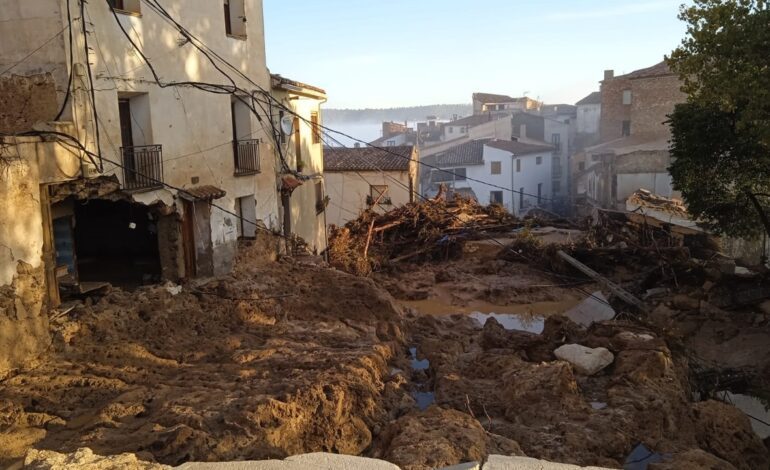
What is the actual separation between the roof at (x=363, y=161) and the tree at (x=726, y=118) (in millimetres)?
19541

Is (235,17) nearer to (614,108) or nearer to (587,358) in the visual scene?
(587,358)

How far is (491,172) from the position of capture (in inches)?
1912

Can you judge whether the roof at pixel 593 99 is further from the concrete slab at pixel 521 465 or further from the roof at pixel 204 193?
the concrete slab at pixel 521 465

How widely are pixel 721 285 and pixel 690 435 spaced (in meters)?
9.30

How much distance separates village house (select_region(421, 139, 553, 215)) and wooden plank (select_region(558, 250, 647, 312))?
85.1 ft

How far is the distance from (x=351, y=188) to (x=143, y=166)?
2053cm

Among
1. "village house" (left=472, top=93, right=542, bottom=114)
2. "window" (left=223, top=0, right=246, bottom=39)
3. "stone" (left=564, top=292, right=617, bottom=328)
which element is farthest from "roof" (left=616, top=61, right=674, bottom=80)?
"window" (left=223, top=0, right=246, bottom=39)

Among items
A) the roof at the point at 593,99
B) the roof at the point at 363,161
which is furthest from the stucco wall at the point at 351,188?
the roof at the point at 593,99

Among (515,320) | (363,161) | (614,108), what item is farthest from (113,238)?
(614,108)

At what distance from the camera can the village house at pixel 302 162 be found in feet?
64.6

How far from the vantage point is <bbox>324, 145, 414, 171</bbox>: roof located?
32.9m

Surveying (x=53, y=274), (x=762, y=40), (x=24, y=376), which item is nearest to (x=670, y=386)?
(x=762, y=40)

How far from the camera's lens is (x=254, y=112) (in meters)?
17.0

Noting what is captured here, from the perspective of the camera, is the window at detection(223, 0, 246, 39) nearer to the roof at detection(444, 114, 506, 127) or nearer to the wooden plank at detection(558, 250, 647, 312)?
the wooden plank at detection(558, 250, 647, 312)
